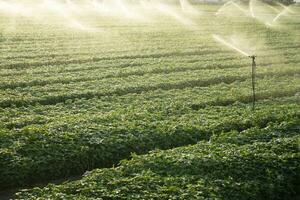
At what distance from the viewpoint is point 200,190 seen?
1094 centimetres

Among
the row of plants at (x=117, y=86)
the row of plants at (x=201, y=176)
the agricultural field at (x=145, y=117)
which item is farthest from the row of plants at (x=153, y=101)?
the row of plants at (x=201, y=176)

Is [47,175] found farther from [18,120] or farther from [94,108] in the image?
[94,108]

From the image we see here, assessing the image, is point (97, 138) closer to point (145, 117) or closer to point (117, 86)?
point (145, 117)

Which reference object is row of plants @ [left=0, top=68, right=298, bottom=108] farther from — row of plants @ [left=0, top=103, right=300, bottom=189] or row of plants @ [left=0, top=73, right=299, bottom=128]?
row of plants @ [left=0, top=103, right=300, bottom=189]

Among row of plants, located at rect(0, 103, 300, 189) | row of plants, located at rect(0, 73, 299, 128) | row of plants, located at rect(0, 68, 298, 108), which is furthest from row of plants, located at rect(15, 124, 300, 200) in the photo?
row of plants, located at rect(0, 68, 298, 108)

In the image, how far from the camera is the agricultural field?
1170 cm

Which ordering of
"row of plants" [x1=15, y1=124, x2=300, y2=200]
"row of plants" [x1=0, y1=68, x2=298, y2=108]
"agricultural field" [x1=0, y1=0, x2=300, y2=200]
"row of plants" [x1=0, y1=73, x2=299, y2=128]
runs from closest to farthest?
"row of plants" [x1=15, y1=124, x2=300, y2=200], "agricultural field" [x1=0, y1=0, x2=300, y2=200], "row of plants" [x1=0, y1=73, x2=299, y2=128], "row of plants" [x1=0, y1=68, x2=298, y2=108]

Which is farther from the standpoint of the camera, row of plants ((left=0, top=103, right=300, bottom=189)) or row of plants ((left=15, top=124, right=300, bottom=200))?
row of plants ((left=0, top=103, right=300, bottom=189))

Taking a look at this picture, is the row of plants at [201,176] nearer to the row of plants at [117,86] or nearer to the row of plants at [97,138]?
the row of plants at [97,138]

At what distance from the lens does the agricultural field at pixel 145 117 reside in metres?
11.7

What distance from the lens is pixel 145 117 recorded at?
16234mm

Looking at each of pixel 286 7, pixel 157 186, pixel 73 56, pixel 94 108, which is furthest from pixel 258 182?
pixel 286 7

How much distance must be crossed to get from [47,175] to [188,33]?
29.7 m

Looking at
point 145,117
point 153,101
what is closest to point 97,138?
point 145,117
